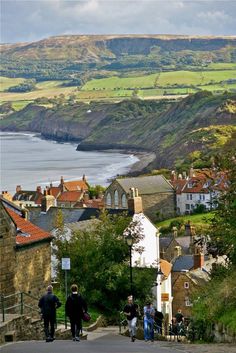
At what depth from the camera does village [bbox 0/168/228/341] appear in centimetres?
2902

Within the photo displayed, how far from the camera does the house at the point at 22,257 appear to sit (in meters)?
27.0

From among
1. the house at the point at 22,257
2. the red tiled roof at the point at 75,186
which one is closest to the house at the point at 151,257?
the house at the point at 22,257

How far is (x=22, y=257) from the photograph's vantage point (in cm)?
2916

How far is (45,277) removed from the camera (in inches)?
1225

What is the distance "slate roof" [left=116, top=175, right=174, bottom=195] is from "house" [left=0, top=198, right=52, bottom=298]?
6805 cm

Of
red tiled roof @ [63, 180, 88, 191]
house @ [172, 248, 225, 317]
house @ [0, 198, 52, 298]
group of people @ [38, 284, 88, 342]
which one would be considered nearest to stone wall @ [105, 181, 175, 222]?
red tiled roof @ [63, 180, 88, 191]

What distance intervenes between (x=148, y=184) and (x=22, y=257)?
255 feet

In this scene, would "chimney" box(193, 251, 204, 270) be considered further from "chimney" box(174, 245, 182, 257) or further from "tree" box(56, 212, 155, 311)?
"tree" box(56, 212, 155, 311)

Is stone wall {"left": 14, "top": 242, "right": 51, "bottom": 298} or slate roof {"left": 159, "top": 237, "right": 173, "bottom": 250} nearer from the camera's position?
stone wall {"left": 14, "top": 242, "right": 51, "bottom": 298}

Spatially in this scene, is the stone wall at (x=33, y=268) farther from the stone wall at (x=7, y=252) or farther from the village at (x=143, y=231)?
the stone wall at (x=7, y=252)

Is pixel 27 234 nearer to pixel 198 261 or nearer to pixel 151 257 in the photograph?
pixel 151 257

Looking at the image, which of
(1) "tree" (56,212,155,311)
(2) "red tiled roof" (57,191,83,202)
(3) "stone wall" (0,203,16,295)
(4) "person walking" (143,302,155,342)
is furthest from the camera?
(2) "red tiled roof" (57,191,83,202)

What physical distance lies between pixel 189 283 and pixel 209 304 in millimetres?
27923

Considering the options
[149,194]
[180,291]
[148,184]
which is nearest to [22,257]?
[180,291]
